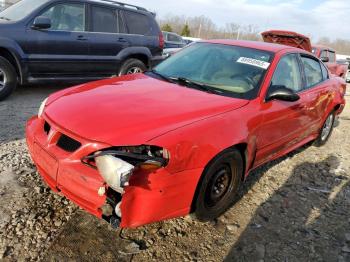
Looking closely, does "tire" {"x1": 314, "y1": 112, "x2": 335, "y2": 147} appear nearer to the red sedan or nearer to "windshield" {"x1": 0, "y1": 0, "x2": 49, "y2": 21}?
the red sedan

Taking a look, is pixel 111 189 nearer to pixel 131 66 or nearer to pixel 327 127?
pixel 327 127

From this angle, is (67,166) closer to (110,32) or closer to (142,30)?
(110,32)

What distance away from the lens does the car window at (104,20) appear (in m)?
6.93

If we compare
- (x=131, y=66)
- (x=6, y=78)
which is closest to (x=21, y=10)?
(x=6, y=78)

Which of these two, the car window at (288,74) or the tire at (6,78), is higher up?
the car window at (288,74)

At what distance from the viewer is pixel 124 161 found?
2.43 metres

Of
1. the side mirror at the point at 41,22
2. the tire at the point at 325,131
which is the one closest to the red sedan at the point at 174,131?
the tire at the point at 325,131

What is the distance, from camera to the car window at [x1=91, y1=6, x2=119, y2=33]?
22.7 ft

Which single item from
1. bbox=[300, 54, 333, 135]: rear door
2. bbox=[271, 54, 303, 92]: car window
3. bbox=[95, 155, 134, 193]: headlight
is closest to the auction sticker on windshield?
bbox=[271, 54, 303, 92]: car window

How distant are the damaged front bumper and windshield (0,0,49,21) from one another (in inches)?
165

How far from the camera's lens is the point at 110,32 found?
282 inches

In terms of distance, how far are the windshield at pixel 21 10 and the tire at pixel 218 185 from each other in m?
4.74

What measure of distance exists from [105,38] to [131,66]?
811 mm

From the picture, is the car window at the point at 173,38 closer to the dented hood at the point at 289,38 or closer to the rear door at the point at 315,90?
the dented hood at the point at 289,38
